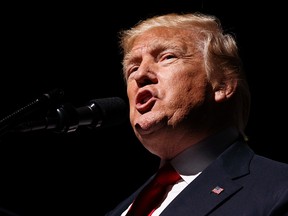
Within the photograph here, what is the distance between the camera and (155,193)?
198cm

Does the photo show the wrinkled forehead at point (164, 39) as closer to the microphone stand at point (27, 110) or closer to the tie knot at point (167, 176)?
the tie knot at point (167, 176)

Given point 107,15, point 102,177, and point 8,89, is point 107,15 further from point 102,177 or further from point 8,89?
point 102,177

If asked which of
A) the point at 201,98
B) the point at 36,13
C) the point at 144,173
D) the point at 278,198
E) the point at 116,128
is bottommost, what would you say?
the point at 144,173

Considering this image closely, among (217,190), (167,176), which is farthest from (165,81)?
(217,190)

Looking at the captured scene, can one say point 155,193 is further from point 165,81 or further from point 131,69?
point 131,69

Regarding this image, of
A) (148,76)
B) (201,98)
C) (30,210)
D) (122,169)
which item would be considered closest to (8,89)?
(30,210)

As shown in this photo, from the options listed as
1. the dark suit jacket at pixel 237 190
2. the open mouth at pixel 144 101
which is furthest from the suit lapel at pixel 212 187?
the open mouth at pixel 144 101

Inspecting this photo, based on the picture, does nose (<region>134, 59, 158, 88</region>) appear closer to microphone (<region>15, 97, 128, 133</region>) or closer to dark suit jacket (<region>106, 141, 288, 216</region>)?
microphone (<region>15, 97, 128, 133</region>)

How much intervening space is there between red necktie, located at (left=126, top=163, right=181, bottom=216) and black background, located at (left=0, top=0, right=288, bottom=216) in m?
0.99

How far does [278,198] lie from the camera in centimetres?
168

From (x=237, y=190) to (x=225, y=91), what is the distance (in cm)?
47

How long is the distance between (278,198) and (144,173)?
5.28ft

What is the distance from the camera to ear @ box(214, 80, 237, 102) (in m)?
2.04

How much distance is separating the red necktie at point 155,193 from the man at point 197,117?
0.08ft
